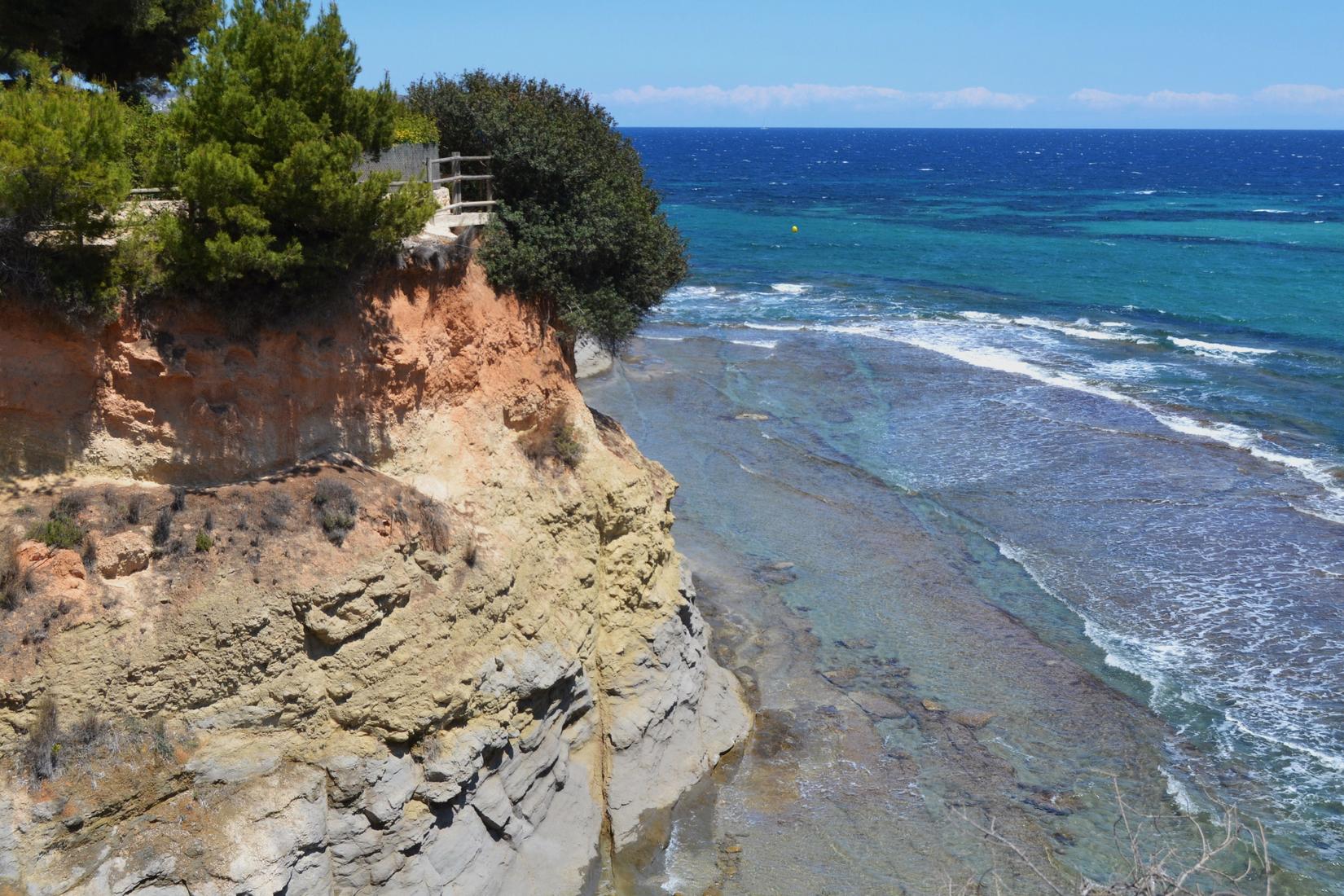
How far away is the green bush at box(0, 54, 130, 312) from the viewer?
1277 centimetres

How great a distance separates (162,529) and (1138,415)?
32400mm

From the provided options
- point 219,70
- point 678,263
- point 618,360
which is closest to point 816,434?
point 618,360

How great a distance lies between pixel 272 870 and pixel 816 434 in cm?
2476

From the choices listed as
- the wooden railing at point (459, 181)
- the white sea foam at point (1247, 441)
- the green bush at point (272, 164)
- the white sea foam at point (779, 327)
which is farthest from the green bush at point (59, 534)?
the white sea foam at point (779, 327)

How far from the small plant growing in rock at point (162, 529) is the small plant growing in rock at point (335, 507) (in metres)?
1.74

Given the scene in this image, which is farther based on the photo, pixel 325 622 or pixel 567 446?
pixel 567 446

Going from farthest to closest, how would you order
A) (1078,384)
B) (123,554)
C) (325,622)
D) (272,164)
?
1. (1078,384)
2. (272,164)
3. (325,622)
4. (123,554)

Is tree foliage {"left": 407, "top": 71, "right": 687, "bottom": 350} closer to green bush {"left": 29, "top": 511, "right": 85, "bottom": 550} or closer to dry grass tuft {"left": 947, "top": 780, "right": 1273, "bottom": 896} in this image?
green bush {"left": 29, "top": 511, "right": 85, "bottom": 550}

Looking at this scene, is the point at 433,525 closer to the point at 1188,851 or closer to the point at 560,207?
the point at 560,207

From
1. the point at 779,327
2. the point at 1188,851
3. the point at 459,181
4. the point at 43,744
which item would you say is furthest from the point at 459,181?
the point at 779,327

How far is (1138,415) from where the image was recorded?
37656 millimetres

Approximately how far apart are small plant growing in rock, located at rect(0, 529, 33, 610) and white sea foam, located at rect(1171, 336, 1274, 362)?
1748 inches

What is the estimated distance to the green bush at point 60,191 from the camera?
12.8 meters

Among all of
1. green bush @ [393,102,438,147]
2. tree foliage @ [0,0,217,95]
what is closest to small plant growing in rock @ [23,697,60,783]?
green bush @ [393,102,438,147]
